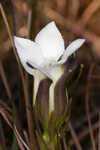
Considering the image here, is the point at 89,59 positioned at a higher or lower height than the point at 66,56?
lower

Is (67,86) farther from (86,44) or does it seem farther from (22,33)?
(86,44)

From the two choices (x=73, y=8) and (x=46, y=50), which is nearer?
(x=46, y=50)

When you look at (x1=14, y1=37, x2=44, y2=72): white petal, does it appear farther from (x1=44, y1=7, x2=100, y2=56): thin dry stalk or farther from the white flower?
(x1=44, y1=7, x2=100, y2=56): thin dry stalk

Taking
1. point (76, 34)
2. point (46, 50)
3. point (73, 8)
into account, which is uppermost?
point (46, 50)

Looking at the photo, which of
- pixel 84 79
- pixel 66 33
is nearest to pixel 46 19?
pixel 66 33

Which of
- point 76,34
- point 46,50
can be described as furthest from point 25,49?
point 76,34

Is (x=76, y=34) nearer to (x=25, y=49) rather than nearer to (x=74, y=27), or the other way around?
(x=74, y=27)

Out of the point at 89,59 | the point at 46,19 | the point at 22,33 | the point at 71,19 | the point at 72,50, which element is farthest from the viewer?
the point at 71,19
